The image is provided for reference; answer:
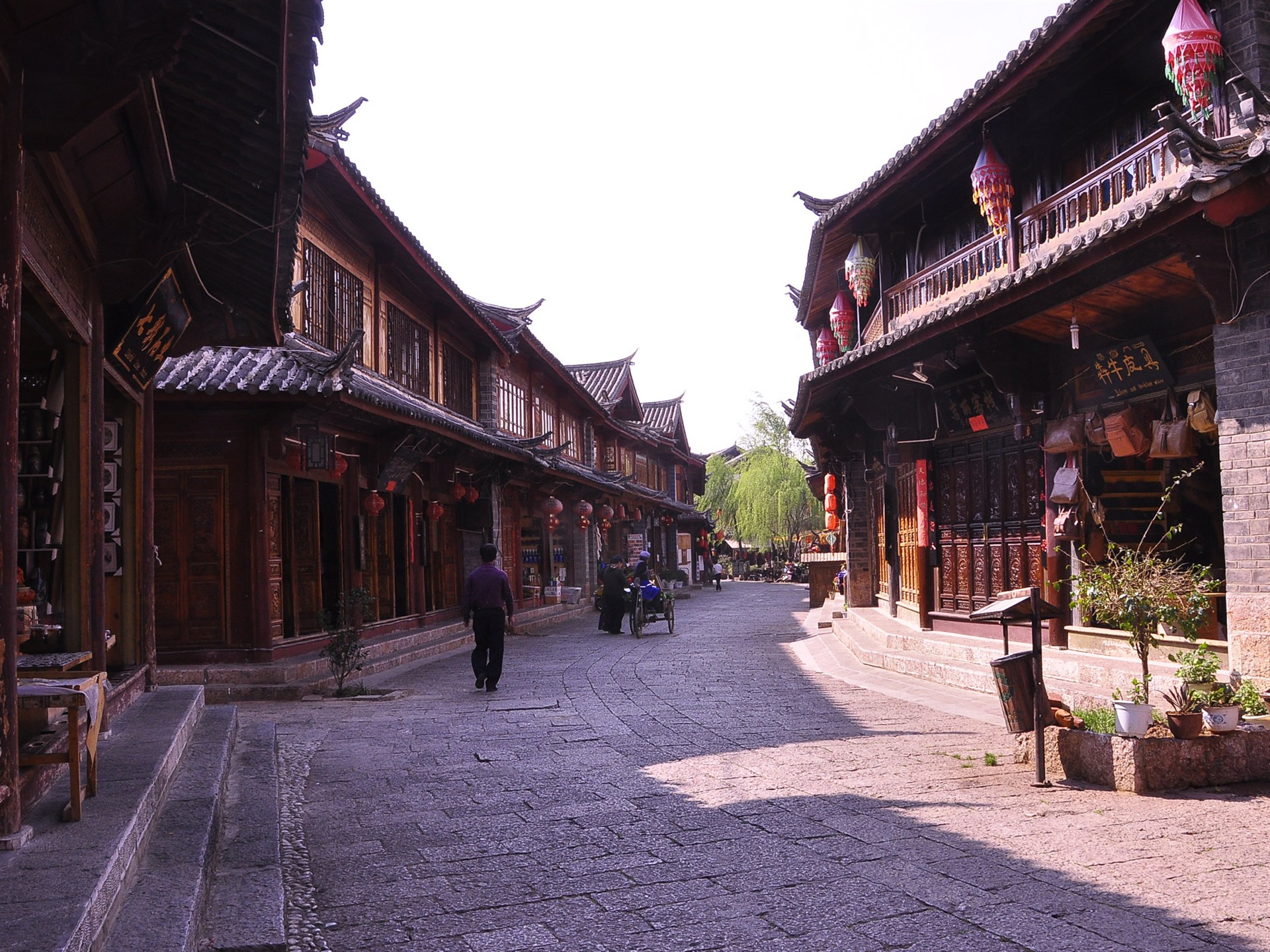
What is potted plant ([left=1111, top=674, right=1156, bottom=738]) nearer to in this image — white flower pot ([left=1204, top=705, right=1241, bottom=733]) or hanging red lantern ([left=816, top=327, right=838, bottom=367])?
white flower pot ([left=1204, top=705, right=1241, bottom=733])

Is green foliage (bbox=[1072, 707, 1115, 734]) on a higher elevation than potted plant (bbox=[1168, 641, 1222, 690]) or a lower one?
lower

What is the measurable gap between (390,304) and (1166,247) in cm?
1206

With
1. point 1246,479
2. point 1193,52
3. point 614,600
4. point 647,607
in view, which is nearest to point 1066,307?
point 1193,52

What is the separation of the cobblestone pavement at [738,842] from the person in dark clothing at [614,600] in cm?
1088

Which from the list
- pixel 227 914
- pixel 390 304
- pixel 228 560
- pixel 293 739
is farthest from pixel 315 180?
pixel 227 914

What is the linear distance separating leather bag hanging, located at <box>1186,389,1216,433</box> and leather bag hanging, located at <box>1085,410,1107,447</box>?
112 centimetres

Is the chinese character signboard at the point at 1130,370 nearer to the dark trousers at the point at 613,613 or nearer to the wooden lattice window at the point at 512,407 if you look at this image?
the dark trousers at the point at 613,613

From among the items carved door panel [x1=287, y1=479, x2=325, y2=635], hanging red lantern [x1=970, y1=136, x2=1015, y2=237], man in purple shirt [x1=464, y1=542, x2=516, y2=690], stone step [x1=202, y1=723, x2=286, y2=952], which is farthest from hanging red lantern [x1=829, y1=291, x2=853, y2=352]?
stone step [x1=202, y1=723, x2=286, y2=952]

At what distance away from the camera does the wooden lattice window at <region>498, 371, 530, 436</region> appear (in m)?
23.5

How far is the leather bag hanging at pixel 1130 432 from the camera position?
9211 millimetres

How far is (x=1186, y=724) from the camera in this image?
6.20 meters

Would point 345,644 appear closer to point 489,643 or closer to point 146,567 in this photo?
point 489,643

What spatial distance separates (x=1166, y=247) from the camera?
25.8ft

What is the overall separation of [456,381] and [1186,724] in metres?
16.4
